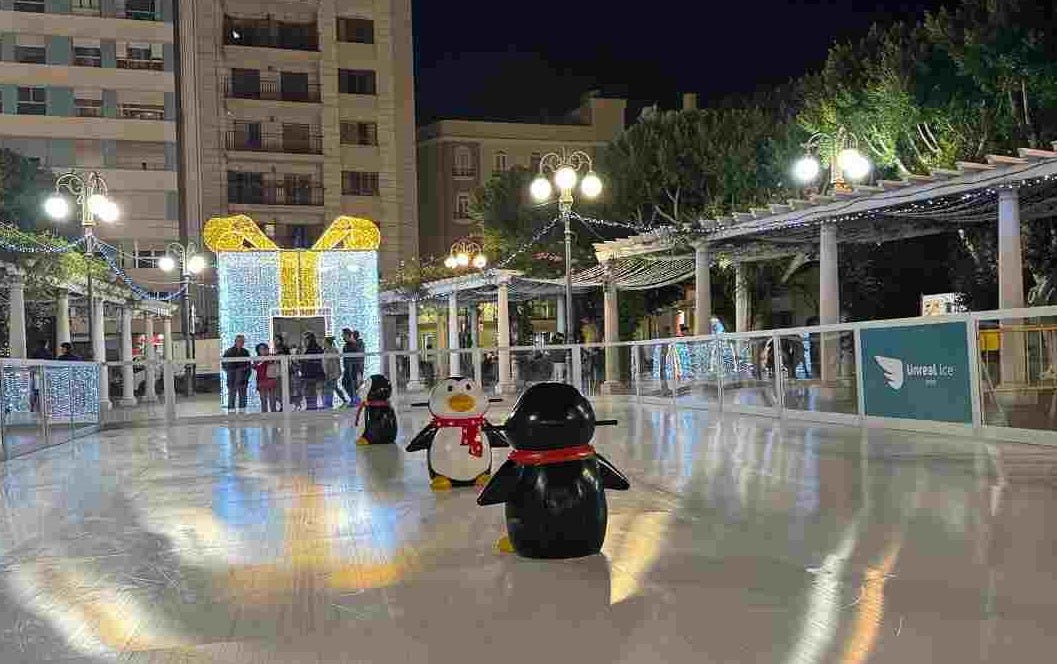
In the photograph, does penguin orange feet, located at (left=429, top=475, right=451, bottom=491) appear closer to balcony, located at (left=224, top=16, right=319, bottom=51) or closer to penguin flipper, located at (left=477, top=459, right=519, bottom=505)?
penguin flipper, located at (left=477, top=459, right=519, bottom=505)

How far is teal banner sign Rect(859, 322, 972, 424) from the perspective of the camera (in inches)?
465

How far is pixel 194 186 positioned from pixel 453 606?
4616 centimetres

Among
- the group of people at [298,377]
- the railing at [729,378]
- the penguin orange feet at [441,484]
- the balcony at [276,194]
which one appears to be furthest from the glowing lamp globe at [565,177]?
the balcony at [276,194]

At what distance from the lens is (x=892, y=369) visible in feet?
42.8

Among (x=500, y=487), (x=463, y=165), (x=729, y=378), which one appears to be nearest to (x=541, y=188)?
(x=729, y=378)

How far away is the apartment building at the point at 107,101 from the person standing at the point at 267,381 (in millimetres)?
28966

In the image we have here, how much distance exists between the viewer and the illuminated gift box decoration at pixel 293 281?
20.5 meters

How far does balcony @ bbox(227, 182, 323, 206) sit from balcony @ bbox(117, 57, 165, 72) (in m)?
6.54

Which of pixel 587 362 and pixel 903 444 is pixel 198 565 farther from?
pixel 587 362

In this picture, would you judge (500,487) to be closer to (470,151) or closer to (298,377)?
(298,377)

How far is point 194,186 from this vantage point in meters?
47.6

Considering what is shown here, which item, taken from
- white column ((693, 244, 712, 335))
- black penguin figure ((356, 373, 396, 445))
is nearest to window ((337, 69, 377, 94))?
white column ((693, 244, 712, 335))

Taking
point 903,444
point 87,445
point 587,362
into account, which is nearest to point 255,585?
point 903,444

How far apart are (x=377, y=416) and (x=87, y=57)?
4104 centimetres
